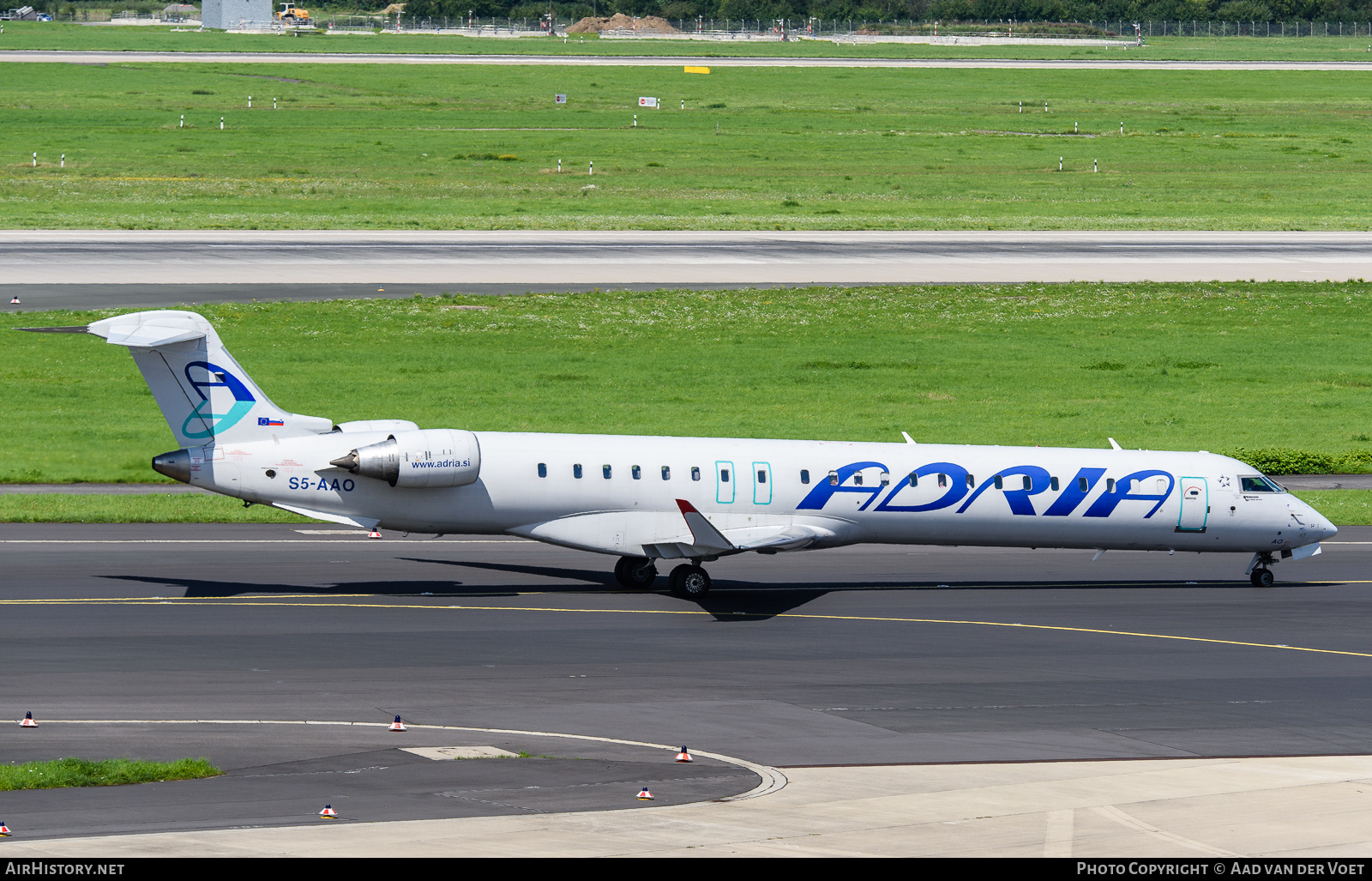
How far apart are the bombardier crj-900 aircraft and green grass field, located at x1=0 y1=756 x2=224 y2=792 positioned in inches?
498

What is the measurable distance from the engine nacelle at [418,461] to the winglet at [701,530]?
171 inches

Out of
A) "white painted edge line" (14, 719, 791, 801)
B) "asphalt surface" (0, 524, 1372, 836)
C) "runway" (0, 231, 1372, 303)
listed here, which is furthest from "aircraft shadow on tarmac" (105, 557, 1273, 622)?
"runway" (0, 231, 1372, 303)

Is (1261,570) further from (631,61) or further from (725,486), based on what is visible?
(631,61)

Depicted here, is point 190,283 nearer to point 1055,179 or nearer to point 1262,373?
point 1262,373

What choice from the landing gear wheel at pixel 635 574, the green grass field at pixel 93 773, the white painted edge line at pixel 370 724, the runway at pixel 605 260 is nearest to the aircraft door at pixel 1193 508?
the landing gear wheel at pixel 635 574

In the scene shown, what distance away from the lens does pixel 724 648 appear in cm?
3022

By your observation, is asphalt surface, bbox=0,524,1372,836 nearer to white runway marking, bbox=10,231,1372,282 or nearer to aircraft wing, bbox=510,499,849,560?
aircraft wing, bbox=510,499,849,560

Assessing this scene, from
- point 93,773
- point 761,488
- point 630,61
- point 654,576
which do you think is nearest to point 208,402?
point 654,576

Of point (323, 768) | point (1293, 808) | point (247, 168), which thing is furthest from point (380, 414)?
point (247, 168)

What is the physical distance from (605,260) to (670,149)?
41714mm

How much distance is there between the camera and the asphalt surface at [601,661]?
21.8 metres

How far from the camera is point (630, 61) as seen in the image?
187 metres

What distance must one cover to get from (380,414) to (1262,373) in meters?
31.9

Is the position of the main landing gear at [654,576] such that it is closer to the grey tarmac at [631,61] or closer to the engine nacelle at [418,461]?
the engine nacelle at [418,461]
